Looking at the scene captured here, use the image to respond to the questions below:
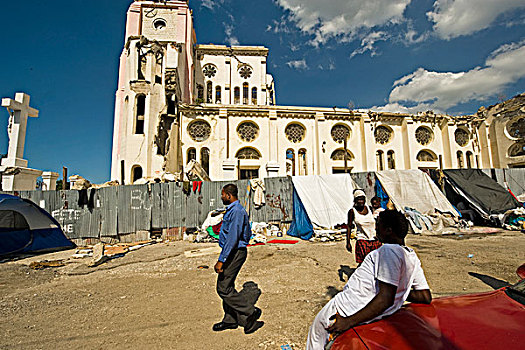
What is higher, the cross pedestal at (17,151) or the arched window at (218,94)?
the arched window at (218,94)

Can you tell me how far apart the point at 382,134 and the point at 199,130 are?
17.7m

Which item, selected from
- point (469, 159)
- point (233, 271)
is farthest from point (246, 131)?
point (469, 159)

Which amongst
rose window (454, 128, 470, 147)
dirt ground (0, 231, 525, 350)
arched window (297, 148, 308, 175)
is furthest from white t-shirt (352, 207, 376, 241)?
rose window (454, 128, 470, 147)

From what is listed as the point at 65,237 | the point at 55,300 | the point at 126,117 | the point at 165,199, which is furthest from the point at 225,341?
the point at 126,117

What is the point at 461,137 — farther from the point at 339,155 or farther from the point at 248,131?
the point at 248,131

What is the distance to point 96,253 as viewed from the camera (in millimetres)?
6090

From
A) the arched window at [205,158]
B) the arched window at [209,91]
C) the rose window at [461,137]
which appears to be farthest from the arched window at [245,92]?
the rose window at [461,137]

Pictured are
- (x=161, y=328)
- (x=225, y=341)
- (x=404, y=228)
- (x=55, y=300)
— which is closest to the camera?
(x=404, y=228)

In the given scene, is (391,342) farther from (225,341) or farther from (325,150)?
(325,150)

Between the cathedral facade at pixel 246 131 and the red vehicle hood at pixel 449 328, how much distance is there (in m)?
16.5

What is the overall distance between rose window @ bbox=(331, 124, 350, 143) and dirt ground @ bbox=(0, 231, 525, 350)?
1585 cm

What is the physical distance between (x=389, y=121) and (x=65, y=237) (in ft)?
83.8

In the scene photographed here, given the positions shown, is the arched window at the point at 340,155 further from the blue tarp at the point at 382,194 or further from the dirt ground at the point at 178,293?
the dirt ground at the point at 178,293

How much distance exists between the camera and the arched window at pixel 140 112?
16844mm
